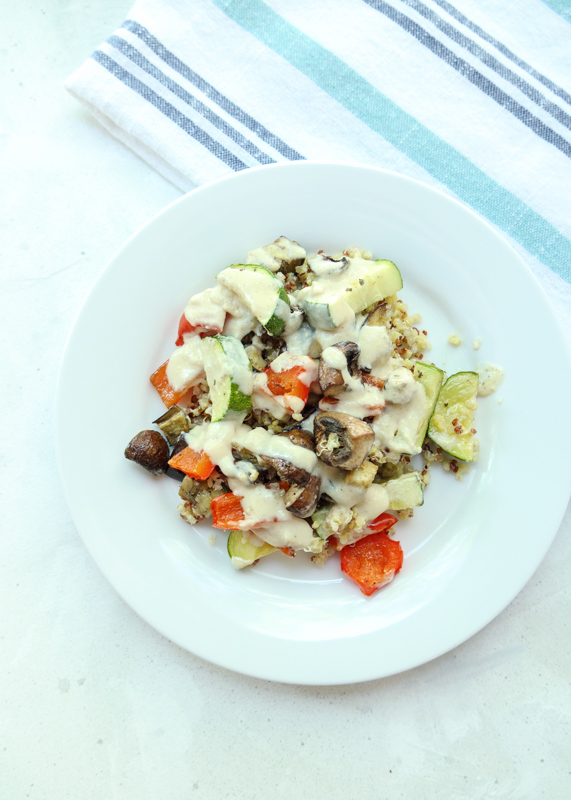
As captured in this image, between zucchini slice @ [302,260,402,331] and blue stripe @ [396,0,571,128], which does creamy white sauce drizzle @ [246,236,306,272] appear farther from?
blue stripe @ [396,0,571,128]

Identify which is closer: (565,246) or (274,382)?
(274,382)

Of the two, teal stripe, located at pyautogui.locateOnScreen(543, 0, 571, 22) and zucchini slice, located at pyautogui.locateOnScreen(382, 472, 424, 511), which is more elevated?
teal stripe, located at pyautogui.locateOnScreen(543, 0, 571, 22)

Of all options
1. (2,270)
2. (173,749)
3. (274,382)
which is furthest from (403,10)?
(173,749)

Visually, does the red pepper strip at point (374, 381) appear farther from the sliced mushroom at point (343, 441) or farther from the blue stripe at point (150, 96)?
the blue stripe at point (150, 96)

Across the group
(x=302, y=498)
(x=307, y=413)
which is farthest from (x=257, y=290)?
(x=302, y=498)

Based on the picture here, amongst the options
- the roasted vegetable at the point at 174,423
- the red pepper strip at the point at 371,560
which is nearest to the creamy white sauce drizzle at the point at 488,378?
the red pepper strip at the point at 371,560

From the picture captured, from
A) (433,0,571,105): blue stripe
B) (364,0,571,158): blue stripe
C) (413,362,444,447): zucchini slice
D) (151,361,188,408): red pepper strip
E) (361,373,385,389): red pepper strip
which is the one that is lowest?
(151,361,188,408): red pepper strip

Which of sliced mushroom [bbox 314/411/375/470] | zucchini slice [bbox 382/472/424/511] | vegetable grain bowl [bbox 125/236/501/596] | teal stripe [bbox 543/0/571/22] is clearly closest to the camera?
sliced mushroom [bbox 314/411/375/470]

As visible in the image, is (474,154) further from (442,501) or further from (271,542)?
(271,542)

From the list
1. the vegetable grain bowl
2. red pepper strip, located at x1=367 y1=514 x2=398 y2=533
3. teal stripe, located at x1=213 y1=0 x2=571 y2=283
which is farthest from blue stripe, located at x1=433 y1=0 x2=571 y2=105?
red pepper strip, located at x1=367 y1=514 x2=398 y2=533
